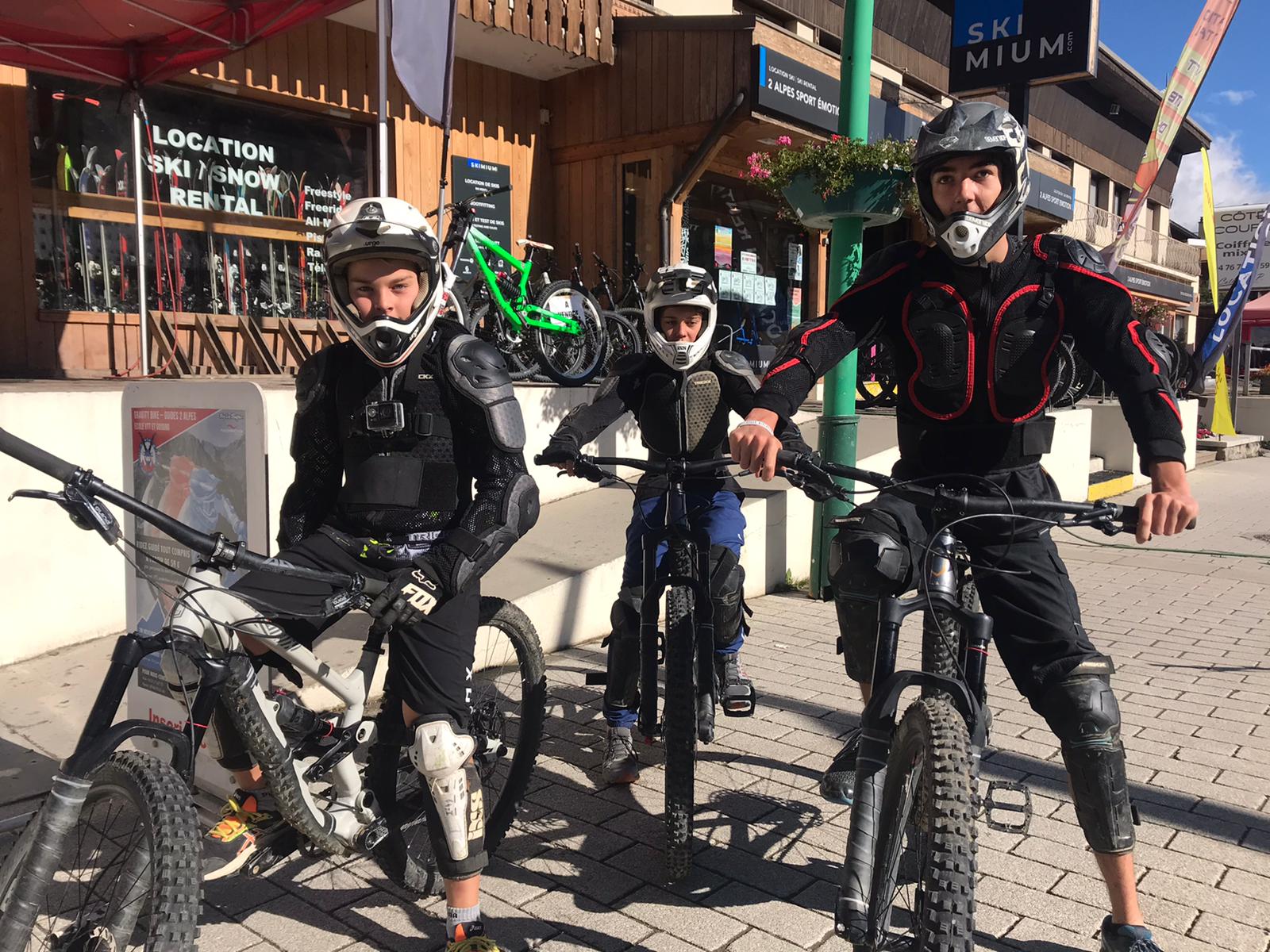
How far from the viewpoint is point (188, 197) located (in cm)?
873

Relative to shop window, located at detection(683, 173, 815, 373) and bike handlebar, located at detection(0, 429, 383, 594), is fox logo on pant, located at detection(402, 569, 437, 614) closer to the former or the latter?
bike handlebar, located at detection(0, 429, 383, 594)

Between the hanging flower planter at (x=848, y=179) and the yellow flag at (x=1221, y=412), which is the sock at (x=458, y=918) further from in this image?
the yellow flag at (x=1221, y=412)

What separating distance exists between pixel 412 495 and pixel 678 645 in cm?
102

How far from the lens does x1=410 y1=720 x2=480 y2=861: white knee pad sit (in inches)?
101

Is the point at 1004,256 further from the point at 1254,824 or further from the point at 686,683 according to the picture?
the point at 1254,824

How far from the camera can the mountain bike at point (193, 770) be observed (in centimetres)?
198

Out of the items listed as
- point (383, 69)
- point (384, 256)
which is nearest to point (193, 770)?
point (384, 256)

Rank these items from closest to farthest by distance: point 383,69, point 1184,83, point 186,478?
point 186,478, point 383,69, point 1184,83

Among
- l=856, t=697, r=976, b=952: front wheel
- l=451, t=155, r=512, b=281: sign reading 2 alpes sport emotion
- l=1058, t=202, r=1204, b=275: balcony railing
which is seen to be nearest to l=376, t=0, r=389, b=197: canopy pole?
l=856, t=697, r=976, b=952: front wheel

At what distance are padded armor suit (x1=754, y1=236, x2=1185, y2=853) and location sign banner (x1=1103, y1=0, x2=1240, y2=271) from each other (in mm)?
8830

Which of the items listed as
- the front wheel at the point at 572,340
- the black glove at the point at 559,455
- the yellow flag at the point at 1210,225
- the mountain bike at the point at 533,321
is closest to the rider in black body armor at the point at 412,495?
the black glove at the point at 559,455

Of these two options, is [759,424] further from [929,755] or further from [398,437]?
[398,437]

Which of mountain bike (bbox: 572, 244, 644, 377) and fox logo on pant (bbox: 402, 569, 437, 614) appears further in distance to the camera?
mountain bike (bbox: 572, 244, 644, 377)

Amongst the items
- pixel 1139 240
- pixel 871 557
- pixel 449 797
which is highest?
pixel 1139 240
